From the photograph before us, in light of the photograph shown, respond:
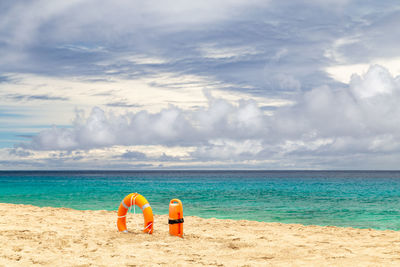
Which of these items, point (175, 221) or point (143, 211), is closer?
point (175, 221)

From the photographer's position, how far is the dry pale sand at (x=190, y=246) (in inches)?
283

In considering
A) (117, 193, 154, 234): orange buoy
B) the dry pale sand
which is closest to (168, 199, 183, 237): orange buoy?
the dry pale sand

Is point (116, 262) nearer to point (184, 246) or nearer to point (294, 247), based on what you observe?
point (184, 246)

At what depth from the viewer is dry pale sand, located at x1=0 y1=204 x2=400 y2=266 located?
23.6ft

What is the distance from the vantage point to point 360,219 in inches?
692

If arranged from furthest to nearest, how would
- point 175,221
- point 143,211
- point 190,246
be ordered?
point 143,211, point 175,221, point 190,246

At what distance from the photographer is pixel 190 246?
8.73 meters

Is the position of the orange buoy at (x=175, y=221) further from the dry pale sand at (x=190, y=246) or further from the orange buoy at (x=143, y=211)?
the orange buoy at (x=143, y=211)

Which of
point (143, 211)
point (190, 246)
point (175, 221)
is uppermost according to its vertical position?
point (143, 211)

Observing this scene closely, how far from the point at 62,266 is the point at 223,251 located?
11.2ft

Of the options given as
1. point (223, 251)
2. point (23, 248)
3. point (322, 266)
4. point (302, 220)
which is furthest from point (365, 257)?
point (302, 220)

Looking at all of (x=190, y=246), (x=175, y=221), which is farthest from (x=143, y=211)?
(x=190, y=246)

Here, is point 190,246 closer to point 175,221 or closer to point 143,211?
point 175,221

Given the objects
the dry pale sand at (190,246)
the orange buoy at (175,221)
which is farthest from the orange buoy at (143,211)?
the orange buoy at (175,221)
